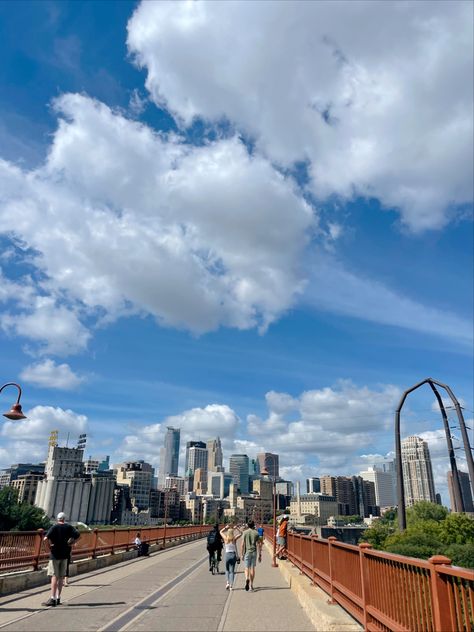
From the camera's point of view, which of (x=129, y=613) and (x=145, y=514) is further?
(x=145, y=514)

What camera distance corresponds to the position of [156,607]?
9.59 m

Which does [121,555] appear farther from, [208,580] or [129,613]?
[129,613]

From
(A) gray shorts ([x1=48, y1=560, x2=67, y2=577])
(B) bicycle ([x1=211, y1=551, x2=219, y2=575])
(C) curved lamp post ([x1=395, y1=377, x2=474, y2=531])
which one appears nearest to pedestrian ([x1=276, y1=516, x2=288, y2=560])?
(B) bicycle ([x1=211, y1=551, x2=219, y2=575])

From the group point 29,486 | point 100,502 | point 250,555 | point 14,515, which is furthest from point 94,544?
point 29,486

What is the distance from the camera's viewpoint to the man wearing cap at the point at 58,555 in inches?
371

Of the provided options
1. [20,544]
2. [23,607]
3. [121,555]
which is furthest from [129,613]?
[121,555]

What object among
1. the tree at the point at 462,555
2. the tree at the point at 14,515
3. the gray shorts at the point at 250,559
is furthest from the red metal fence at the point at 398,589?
the tree at the point at 14,515

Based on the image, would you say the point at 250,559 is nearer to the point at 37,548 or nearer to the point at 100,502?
the point at 37,548

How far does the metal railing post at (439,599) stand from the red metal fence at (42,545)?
33.2ft

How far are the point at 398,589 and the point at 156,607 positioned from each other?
248 inches

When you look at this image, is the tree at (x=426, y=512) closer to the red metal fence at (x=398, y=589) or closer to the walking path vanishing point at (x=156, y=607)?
the walking path vanishing point at (x=156, y=607)

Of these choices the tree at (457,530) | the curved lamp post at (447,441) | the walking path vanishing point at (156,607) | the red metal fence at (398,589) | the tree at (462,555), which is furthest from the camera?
the tree at (457,530)

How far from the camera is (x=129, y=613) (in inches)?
350

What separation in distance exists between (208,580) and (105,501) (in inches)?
7302
